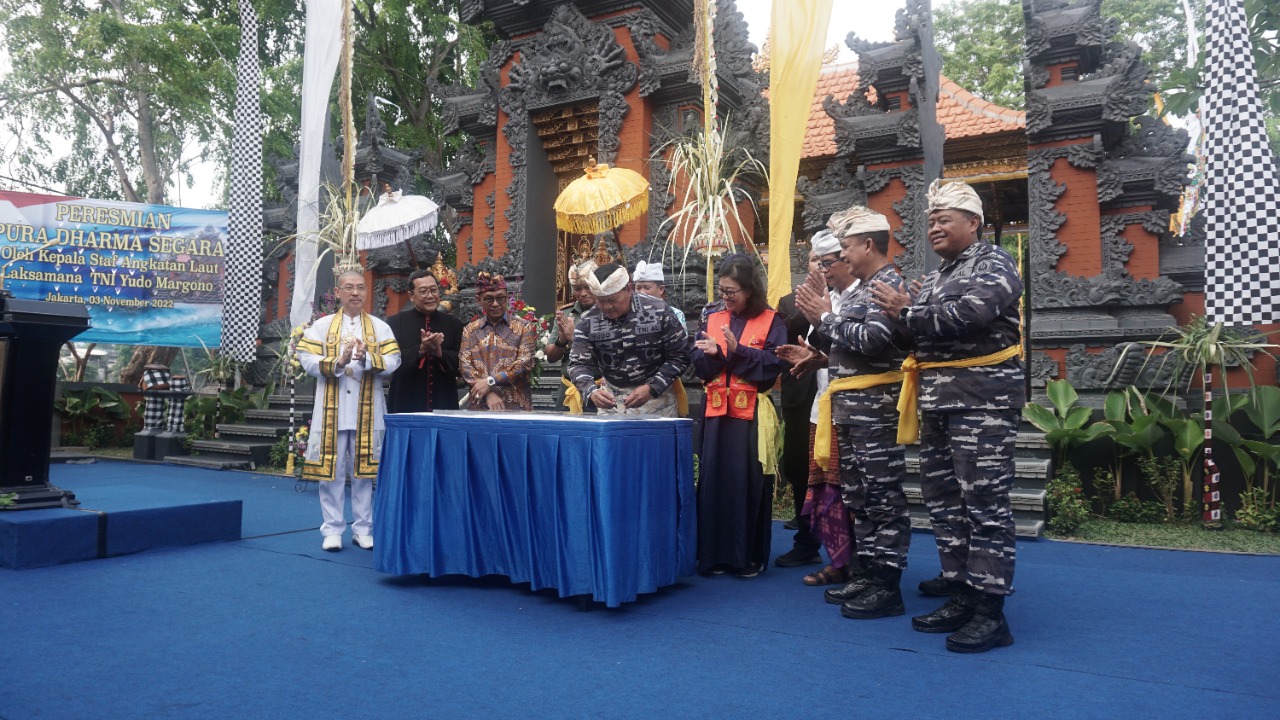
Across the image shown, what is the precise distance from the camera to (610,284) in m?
4.04

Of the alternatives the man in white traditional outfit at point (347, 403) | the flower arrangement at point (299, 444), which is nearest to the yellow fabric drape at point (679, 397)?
the man in white traditional outfit at point (347, 403)

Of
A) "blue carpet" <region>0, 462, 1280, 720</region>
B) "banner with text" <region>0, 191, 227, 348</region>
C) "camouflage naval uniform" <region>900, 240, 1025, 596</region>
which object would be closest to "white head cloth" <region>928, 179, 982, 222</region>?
"camouflage naval uniform" <region>900, 240, 1025, 596</region>

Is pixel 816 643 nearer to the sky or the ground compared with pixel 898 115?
nearer to the ground

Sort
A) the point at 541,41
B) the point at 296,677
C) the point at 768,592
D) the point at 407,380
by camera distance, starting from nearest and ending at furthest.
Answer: the point at 296,677, the point at 768,592, the point at 407,380, the point at 541,41

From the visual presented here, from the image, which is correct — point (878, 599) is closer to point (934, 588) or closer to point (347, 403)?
point (934, 588)

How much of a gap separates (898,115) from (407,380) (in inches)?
218

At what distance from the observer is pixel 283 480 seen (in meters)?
8.52

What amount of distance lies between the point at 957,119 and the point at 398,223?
6.88 m

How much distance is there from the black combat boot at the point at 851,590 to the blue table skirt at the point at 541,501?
70 centimetres

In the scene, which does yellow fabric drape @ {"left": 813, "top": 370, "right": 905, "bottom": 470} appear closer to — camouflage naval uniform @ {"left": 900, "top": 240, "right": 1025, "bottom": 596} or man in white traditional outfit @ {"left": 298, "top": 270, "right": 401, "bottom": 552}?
camouflage naval uniform @ {"left": 900, "top": 240, "right": 1025, "bottom": 596}

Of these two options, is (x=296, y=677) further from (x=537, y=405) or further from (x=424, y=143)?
(x=424, y=143)

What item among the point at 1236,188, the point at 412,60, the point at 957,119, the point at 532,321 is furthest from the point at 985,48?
the point at 532,321

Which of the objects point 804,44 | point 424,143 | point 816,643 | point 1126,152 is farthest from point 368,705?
point 424,143

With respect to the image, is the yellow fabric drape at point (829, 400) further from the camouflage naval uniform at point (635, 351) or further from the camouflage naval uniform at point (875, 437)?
the camouflage naval uniform at point (635, 351)
